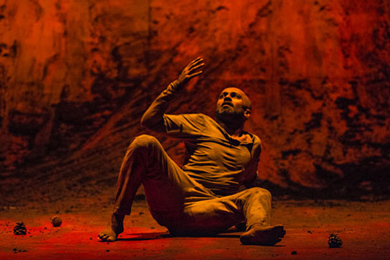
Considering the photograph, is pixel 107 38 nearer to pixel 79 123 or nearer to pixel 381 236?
pixel 79 123

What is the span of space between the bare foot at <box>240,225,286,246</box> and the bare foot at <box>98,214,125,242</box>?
3.14 feet

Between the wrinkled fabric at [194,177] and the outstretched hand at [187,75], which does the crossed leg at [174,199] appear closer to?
the wrinkled fabric at [194,177]

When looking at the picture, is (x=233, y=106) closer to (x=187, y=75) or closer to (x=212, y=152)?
(x=212, y=152)

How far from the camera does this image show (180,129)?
477 centimetres

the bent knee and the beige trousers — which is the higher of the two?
the bent knee

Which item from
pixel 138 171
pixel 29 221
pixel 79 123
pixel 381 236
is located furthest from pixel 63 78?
pixel 381 236

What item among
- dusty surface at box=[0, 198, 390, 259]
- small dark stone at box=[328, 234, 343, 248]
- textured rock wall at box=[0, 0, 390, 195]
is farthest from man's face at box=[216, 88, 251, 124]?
textured rock wall at box=[0, 0, 390, 195]

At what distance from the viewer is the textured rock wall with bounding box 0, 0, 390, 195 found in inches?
365

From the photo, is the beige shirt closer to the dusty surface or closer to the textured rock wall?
the dusty surface

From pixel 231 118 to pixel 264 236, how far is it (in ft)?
4.10

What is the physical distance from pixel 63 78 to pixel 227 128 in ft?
18.1

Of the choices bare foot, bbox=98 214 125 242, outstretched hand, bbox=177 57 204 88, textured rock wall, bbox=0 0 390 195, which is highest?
textured rock wall, bbox=0 0 390 195

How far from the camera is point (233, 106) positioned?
4930 millimetres

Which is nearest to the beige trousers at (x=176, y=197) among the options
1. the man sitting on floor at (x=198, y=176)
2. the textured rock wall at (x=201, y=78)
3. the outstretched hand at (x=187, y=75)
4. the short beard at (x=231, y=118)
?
the man sitting on floor at (x=198, y=176)
